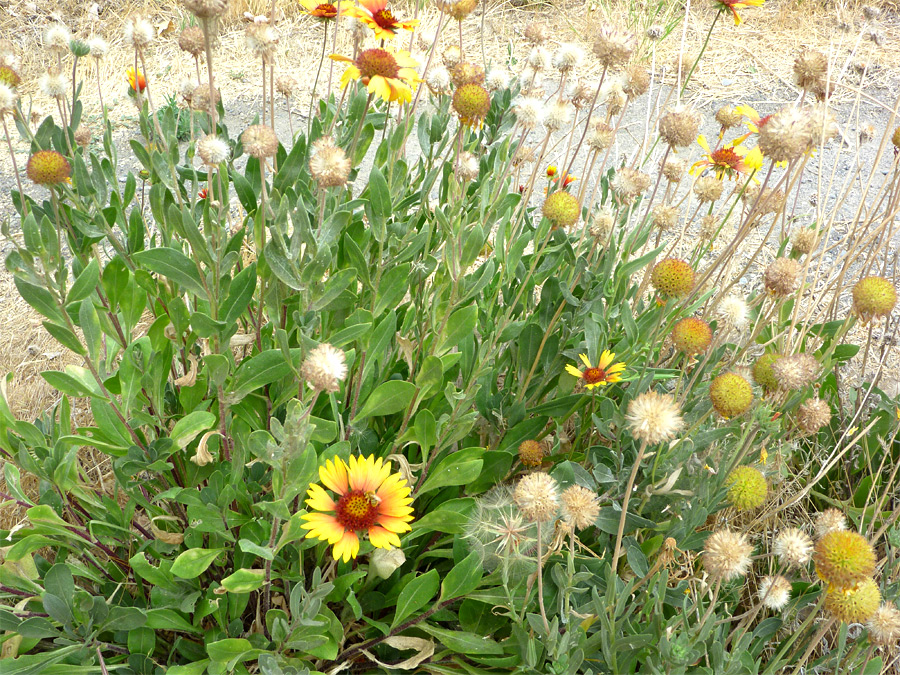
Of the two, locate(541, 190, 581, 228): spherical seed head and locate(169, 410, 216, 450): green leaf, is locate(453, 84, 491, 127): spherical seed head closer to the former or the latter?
locate(541, 190, 581, 228): spherical seed head

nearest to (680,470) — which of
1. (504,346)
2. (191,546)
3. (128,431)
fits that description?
(504,346)

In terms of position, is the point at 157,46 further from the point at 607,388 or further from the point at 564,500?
the point at 564,500

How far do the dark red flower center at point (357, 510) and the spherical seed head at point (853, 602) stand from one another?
2.63ft

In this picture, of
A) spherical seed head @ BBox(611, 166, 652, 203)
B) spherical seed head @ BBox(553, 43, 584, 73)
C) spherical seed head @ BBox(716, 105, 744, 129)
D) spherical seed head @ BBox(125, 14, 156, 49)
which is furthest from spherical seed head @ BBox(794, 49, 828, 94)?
spherical seed head @ BBox(125, 14, 156, 49)

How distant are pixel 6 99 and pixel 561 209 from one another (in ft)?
4.05

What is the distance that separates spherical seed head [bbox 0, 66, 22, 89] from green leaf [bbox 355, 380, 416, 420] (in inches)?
42.3

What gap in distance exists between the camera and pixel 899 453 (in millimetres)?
2219

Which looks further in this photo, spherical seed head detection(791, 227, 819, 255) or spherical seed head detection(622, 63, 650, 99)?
spherical seed head detection(622, 63, 650, 99)

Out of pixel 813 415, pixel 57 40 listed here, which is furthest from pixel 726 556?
pixel 57 40

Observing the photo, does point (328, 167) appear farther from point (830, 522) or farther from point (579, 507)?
point (830, 522)

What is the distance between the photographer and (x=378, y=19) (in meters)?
1.79

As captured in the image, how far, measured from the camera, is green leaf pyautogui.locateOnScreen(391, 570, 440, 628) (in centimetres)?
150

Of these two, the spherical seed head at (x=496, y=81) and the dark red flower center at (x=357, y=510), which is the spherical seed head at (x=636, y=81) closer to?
the spherical seed head at (x=496, y=81)

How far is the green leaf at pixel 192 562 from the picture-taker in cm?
137
